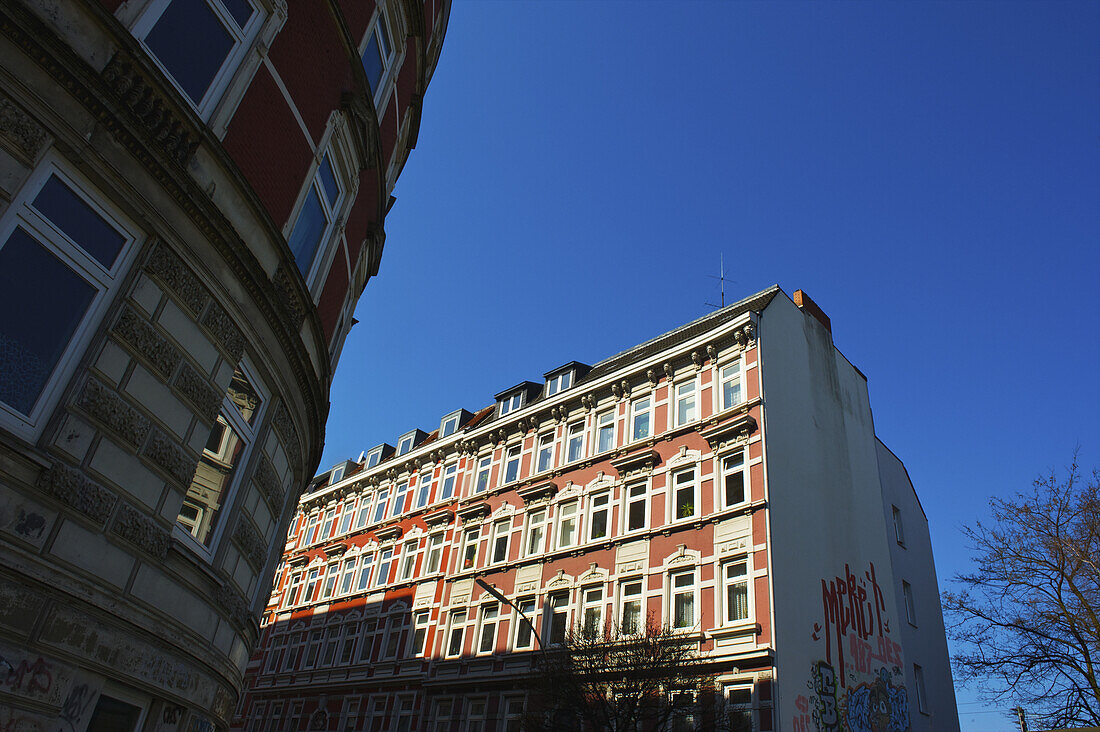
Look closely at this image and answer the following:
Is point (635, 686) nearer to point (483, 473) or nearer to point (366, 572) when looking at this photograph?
point (483, 473)

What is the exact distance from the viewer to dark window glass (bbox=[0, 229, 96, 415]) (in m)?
6.33

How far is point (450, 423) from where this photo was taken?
39.3 m

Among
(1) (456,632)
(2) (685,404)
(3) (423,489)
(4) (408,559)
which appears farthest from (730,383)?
(4) (408,559)

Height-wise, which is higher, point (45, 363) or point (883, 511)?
point (883, 511)

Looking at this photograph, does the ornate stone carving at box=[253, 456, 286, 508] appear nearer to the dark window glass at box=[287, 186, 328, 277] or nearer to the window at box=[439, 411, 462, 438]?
the dark window glass at box=[287, 186, 328, 277]

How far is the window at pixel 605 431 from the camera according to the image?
1109 inches

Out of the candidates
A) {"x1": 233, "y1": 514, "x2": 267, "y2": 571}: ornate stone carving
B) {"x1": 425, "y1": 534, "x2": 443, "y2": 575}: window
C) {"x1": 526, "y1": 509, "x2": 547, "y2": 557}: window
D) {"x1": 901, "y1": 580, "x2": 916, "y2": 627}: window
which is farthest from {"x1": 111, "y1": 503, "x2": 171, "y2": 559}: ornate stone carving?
{"x1": 901, "y1": 580, "x2": 916, "y2": 627}: window

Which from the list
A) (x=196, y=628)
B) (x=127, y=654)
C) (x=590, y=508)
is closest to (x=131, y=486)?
(x=127, y=654)

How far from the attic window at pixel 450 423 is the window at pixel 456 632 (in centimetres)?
1172

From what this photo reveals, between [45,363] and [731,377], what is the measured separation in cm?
2166

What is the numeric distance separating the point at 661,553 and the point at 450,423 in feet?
60.4

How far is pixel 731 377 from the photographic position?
25.5m

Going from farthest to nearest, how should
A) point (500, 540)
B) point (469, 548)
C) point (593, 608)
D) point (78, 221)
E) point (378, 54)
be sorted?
point (469, 548) < point (500, 540) < point (593, 608) < point (378, 54) < point (78, 221)

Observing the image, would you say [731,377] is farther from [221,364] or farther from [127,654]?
[127,654]
